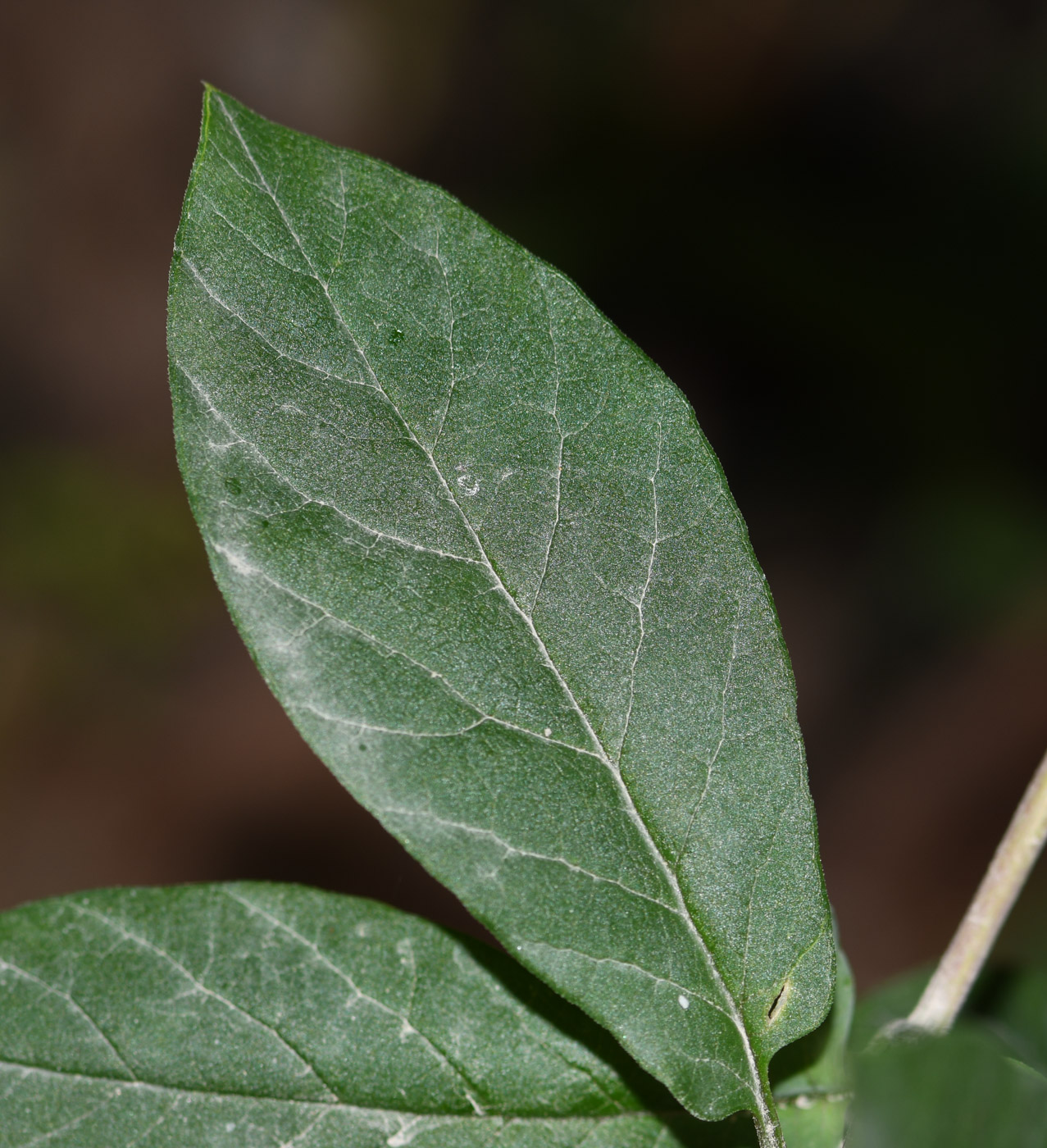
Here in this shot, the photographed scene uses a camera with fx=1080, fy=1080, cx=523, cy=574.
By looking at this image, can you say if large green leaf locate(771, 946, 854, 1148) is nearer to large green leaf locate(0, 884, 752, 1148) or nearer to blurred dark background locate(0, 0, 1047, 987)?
large green leaf locate(0, 884, 752, 1148)

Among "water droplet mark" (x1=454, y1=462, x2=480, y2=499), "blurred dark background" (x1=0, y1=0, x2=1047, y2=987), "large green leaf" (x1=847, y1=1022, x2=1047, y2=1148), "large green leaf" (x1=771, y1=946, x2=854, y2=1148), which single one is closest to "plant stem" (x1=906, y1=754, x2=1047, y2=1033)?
"large green leaf" (x1=771, y1=946, x2=854, y2=1148)

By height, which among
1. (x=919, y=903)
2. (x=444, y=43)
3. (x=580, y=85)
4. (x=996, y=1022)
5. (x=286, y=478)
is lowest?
(x=919, y=903)

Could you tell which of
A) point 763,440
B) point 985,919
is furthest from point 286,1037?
point 763,440

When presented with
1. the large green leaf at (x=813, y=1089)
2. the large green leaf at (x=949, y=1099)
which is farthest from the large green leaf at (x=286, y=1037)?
the large green leaf at (x=949, y=1099)

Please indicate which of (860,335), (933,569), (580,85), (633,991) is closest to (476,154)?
(580,85)

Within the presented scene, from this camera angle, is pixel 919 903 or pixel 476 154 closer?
pixel 919 903

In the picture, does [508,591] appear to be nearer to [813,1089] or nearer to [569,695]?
[569,695]

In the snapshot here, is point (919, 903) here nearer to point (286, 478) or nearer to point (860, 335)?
point (860, 335)

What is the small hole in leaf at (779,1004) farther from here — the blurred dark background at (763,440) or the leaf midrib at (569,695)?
the blurred dark background at (763,440)
